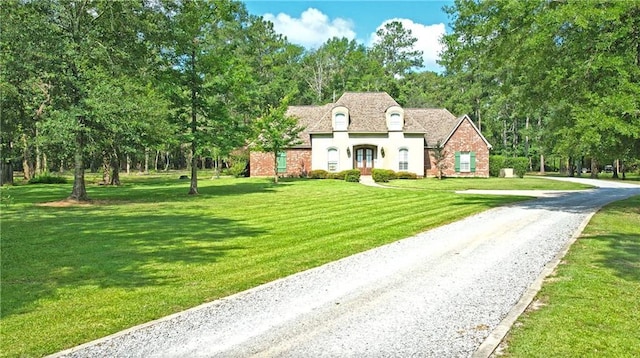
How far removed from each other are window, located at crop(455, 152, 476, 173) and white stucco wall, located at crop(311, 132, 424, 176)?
140 inches

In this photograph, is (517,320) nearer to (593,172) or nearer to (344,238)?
(344,238)

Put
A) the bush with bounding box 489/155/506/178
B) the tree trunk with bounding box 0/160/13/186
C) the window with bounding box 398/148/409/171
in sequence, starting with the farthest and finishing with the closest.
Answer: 1. the bush with bounding box 489/155/506/178
2. the window with bounding box 398/148/409/171
3. the tree trunk with bounding box 0/160/13/186

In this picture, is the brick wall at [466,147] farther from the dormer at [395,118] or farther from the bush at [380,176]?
the bush at [380,176]

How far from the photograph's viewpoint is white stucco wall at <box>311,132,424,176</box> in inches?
1523

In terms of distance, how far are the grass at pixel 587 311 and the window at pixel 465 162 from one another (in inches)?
1217

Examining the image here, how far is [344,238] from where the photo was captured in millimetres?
11031

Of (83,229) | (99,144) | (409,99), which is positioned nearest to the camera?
(83,229)

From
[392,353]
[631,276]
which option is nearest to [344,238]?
[631,276]

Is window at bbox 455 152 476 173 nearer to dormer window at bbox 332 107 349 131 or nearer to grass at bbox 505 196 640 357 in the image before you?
dormer window at bbox 332 107 349 131

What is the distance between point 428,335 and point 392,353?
2.15ft

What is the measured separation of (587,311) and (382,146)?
3360 cm

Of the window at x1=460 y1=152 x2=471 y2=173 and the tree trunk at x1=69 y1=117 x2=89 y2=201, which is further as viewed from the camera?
the window at x1=460 y1=152 x2=471 y2=173

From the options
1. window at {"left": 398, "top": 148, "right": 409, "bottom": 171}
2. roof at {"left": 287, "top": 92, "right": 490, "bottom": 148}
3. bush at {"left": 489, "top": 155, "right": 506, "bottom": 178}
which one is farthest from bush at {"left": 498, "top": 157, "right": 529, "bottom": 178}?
window at {"left": 398, "top": 148, "right": 409, "bottom": 171}

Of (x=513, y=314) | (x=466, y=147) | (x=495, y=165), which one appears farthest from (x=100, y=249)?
(x=495, y=165)
